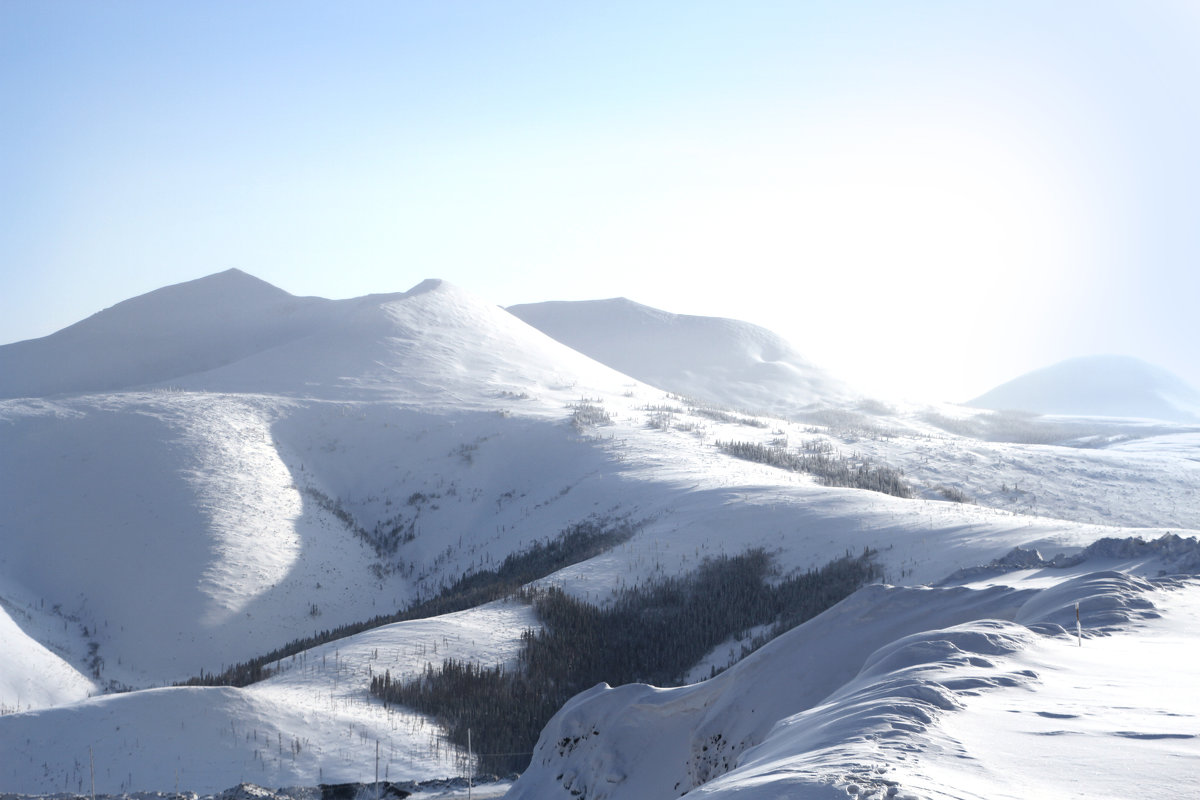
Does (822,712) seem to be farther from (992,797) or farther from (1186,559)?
(1186,559)

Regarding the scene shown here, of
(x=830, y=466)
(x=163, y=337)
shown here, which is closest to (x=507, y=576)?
(x=830, y=466)

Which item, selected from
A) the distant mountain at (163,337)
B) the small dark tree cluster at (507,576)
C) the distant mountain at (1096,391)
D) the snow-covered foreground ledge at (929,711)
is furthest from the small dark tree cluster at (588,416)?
the distant mountain at (1096,391)

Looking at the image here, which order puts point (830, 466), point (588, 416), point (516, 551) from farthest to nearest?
1. point (588, 416)
2. point (830, 466)
3. point (516, 551)

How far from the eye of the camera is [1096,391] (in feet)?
506

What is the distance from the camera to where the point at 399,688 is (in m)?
18.5

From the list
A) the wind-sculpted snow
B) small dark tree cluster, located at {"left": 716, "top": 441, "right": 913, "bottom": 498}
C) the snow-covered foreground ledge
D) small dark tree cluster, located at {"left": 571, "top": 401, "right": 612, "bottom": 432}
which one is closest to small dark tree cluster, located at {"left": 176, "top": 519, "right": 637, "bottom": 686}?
the wind-sculpted snow

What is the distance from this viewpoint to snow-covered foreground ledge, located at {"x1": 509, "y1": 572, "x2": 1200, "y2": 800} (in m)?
5.04

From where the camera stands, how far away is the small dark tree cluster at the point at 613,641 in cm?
1802

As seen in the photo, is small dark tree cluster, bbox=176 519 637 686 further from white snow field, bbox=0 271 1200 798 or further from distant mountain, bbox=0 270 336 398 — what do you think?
distant mountain, bbox=0 270 336 398

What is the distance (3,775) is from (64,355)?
2753 inches

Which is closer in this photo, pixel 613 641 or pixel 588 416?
pixel 613 641

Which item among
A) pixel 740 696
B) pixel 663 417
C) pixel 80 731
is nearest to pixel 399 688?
pixel 80 731

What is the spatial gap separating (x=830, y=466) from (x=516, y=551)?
14.5 meters

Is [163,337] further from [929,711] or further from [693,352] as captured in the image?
[929,711]
